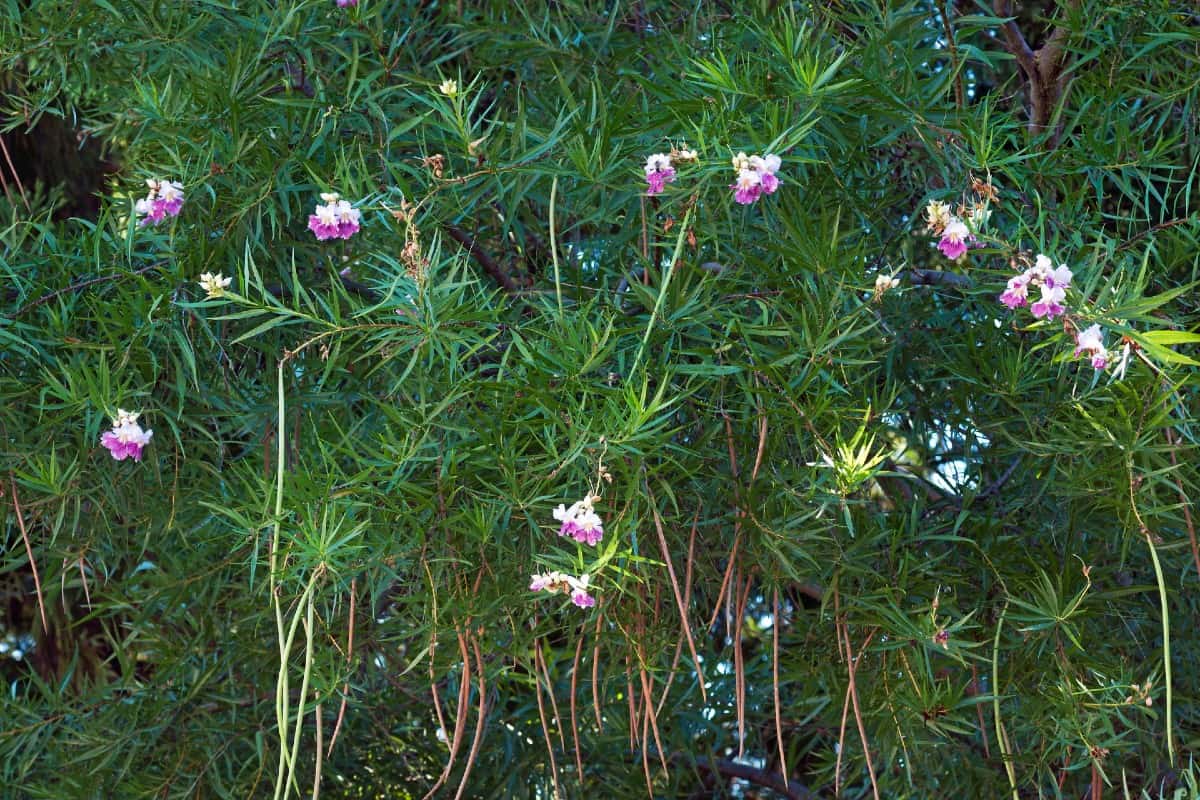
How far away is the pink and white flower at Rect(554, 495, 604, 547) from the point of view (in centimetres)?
126

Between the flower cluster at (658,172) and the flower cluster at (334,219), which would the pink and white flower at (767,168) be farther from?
the flower cluster at (334,219)

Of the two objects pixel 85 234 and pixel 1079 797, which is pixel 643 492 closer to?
pixel 85 234

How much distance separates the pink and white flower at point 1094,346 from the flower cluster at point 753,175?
0.31 meters

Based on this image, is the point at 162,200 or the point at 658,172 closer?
the point at 658,172

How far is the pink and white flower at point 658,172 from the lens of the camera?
4.33 feet

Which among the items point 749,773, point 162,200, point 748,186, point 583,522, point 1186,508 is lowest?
point 749,773

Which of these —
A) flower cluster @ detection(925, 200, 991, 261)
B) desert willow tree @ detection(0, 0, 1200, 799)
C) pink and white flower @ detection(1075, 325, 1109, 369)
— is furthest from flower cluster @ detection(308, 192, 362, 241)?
pink and white flower @ detection(1075, 325, 1109, 369)

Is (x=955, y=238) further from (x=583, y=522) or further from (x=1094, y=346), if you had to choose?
(x=583, y=522)

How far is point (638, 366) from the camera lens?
1.34m

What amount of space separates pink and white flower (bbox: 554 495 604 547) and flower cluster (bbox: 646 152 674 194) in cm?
30

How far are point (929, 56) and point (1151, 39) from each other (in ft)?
1.06

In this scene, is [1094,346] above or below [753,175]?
below

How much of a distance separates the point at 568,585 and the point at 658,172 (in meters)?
0.40

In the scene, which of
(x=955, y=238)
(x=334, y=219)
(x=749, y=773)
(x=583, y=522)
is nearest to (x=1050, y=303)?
(x=955, y=238)
